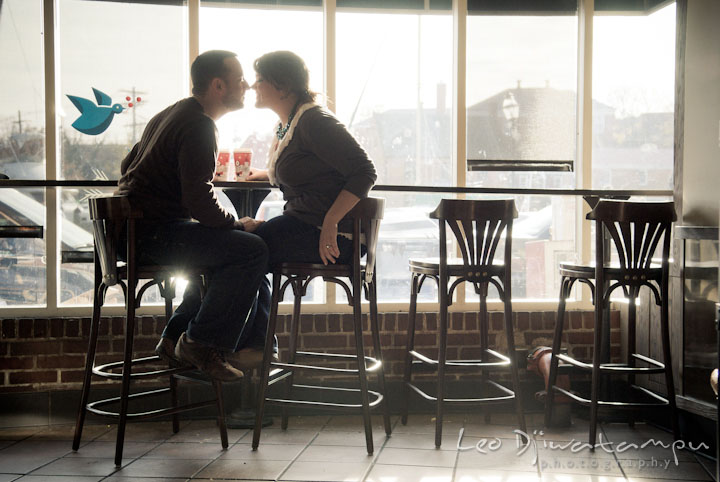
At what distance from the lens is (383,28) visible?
13.4 ft

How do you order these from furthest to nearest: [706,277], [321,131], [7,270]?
[7,270], [706,277], [321,131]

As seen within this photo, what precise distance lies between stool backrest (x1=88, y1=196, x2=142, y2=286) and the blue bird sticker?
1038 mm

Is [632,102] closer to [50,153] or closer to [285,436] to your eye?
[285,436]

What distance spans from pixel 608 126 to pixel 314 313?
1.94 m

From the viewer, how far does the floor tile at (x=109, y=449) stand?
3.10m

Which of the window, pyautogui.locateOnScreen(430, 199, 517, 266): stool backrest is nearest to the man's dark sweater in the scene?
pyautogui.locateOnScreen(430, 199, 517, 266): stool backrest

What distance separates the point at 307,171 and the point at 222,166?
1.87 feet

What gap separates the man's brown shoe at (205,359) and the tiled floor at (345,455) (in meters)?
0.37

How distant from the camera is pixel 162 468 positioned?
2.90 meters

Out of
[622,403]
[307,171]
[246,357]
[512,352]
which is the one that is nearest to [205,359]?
[246,357]

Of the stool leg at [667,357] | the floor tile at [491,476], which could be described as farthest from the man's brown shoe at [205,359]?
the stool leg at [667,357]

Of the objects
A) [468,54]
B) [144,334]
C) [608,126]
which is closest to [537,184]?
[608,126]

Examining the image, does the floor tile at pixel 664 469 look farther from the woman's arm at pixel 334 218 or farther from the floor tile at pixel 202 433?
the floor tile at pixel 202 433

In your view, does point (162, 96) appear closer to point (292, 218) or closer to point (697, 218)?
point (292, 218)
